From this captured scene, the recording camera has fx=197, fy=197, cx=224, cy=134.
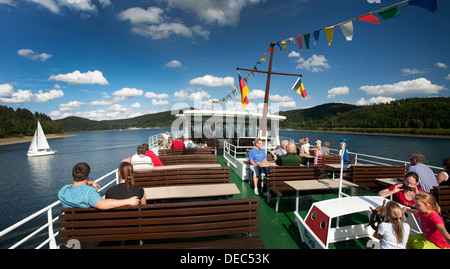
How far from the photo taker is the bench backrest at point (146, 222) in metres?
1.92

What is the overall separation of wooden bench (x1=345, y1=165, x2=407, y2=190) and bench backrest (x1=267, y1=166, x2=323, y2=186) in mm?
823

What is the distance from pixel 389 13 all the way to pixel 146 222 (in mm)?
5465

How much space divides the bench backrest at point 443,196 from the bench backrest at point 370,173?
1123 mm

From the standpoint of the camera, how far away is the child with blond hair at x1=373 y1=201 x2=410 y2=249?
5.90 feet

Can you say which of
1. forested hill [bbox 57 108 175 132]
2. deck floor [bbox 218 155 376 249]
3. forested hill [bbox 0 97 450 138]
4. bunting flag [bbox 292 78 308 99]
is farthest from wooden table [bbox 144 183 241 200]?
forested hill [bbox 57 108 175 132]

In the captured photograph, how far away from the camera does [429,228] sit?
1.97m

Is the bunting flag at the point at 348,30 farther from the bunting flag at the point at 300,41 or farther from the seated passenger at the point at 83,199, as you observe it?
the seated passenger at the point at 83,199

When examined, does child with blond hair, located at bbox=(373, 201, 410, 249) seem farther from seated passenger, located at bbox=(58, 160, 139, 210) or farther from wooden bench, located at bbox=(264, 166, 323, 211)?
seated passenger, located at bbox=(58, 160, 139, 210)

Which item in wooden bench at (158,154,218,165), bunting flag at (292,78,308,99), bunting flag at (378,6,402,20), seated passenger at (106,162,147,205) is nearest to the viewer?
seated passenger at (106,162,147,205)

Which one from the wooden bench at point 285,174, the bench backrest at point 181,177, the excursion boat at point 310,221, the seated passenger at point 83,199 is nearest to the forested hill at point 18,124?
the bench backrest at point 181,177

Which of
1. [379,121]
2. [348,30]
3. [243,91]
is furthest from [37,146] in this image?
[379,121]

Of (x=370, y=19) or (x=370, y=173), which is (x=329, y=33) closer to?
(x=370, y=19)

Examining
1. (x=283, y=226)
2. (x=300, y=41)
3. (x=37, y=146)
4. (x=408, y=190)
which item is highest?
(x=300, y=41)
